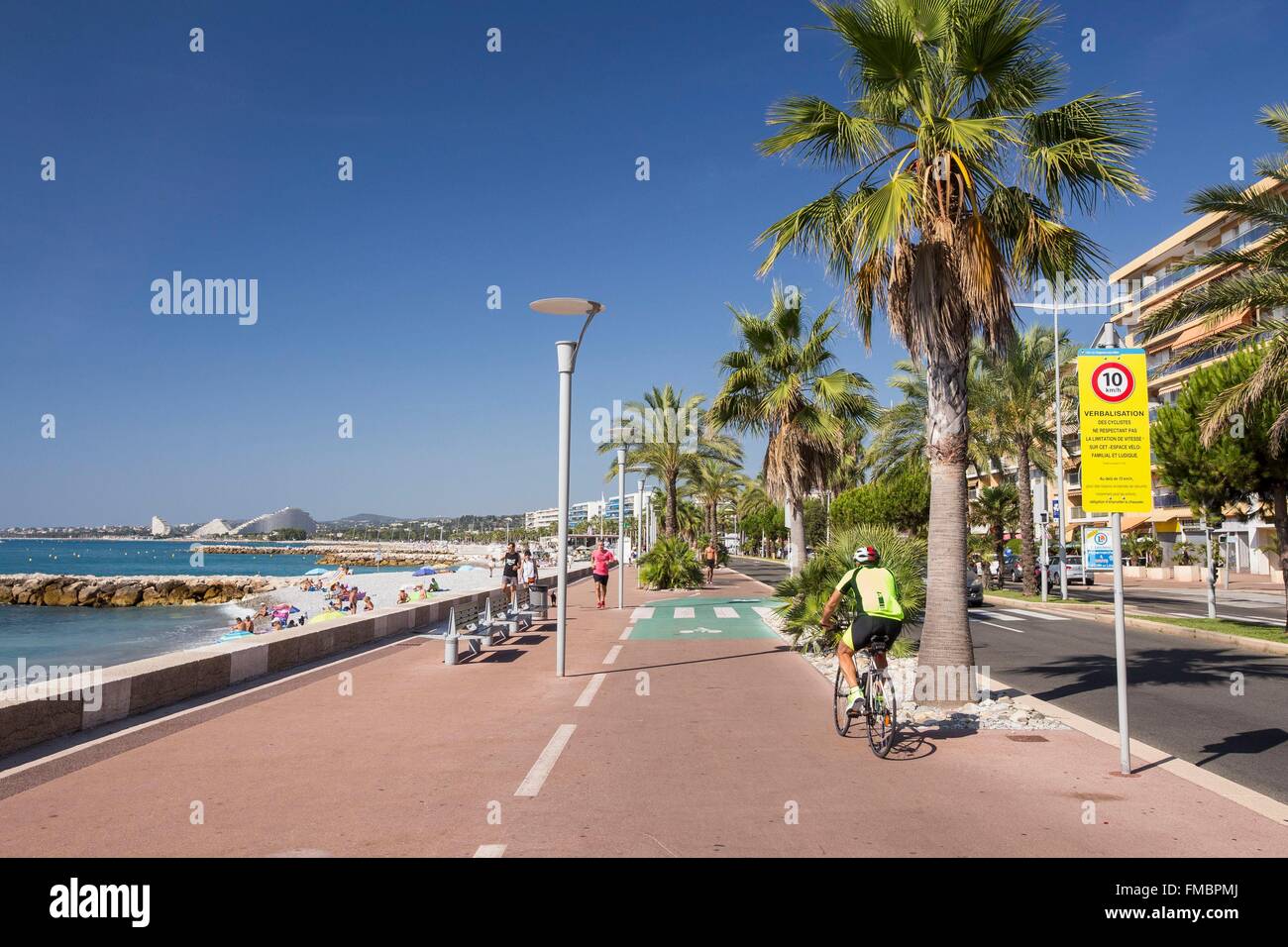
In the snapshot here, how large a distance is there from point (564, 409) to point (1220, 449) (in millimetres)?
14018

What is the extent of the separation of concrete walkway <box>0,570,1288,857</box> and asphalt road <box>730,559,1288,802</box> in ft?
3.21

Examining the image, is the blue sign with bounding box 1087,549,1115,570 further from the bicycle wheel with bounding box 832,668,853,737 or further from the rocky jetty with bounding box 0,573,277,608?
the rocky jetty with bounding box 0,573,277,608

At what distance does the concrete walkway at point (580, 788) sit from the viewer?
5.06 m

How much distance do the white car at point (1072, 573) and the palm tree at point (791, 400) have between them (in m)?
22.1

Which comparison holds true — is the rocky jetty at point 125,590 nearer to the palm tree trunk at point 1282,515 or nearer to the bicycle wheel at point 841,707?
the palm tree trunk at point 1282,515

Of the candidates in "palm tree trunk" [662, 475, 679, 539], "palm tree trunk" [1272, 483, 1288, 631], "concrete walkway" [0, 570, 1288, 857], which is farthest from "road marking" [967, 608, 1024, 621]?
"concrete walkway" [0, 570, 1288, 857]

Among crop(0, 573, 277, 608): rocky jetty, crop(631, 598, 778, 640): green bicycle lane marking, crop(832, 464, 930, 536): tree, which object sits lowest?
crop(0, 573, 277, 608): rocky jetty

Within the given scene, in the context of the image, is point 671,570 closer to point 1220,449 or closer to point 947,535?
point 1220,449

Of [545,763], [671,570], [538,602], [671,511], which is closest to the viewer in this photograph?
[545,763]

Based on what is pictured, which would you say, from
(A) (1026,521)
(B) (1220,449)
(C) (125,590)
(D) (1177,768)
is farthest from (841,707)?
(C) (125,590)

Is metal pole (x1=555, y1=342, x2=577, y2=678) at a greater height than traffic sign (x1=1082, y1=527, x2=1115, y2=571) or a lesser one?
greater

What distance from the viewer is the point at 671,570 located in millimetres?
31609

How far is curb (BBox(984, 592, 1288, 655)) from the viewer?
15703mm

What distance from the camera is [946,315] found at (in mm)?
9508
